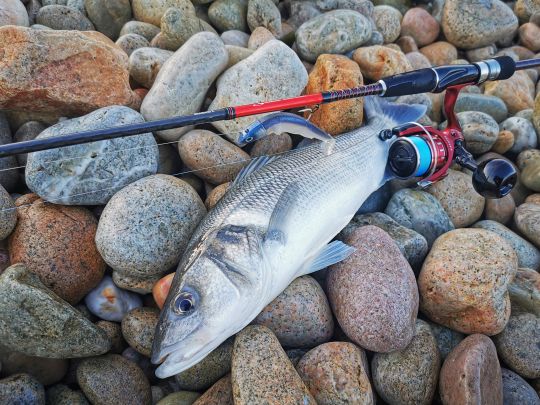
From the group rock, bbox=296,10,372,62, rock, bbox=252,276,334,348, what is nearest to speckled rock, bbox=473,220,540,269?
rock, bbox=252,276,334,348

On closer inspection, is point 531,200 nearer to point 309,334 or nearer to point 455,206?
point 455,206

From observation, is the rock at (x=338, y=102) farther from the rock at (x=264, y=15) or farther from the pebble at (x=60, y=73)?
the pebble at (x=60, y=73)

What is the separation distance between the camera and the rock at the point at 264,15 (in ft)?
13.8

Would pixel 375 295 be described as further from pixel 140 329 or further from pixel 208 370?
pixel 140 329

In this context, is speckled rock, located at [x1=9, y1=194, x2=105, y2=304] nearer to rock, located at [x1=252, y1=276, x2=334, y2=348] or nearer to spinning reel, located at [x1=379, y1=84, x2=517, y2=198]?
rock, located at [x1=252, y1=276, x2=334, y2=348]

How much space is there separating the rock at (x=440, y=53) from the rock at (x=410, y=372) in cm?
355

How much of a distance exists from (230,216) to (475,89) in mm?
3460

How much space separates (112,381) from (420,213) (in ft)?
8.17

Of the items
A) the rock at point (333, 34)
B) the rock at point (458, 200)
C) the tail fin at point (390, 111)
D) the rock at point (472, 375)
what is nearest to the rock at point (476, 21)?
the rock at point (333, 34)

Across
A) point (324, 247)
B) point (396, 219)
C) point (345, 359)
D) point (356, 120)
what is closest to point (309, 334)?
point (345, 359)

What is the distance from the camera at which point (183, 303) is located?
2062 mm

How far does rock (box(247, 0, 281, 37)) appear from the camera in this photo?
4202mm

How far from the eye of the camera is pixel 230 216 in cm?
243

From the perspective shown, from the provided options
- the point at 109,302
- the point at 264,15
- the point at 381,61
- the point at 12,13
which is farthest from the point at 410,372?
the point at 12,13
